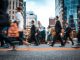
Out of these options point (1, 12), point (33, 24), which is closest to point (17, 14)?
point (1, 12)

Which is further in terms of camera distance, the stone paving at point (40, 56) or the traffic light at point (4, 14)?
the stone paving at point (40, 56)

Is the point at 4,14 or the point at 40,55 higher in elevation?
the point at 4,14

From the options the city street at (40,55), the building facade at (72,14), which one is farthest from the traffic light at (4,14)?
the building facade at (72,14)

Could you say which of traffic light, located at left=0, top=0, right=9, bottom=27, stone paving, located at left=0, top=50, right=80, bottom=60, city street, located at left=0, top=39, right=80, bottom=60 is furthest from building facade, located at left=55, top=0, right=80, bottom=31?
traffic light, located at left=0, top=0, right=9, bottom=27

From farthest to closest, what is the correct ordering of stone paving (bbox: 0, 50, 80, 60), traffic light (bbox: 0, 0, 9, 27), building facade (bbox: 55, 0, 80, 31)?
1. building facade (bbox: 55, 0, 80, 31)
2. stone paving (bbox: 0, 50, 80, 60)
3. traffic light (bbox: 0, 0, 9, 27)

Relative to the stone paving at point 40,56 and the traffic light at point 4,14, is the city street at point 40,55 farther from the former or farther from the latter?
the traffic light at point 4,14

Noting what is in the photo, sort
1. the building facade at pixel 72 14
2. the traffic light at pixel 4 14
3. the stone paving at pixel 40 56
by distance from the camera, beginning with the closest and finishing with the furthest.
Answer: the traffic light at pixel 4 14 → the stone paving at pixel 40 56 → the building facade at pixel 72 14

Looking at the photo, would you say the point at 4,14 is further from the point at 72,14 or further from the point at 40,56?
the point at 72,14

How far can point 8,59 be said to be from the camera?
635 centimetres

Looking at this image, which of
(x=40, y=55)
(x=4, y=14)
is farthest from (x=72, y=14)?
(x=4, y=14)

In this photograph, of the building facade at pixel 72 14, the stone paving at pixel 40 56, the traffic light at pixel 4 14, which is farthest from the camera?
the building facade at pixel 72 14

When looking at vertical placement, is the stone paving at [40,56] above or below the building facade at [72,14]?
below

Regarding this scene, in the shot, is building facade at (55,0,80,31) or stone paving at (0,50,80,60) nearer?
stone paving at (0,50,80,60)

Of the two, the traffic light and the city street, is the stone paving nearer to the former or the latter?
the city street
